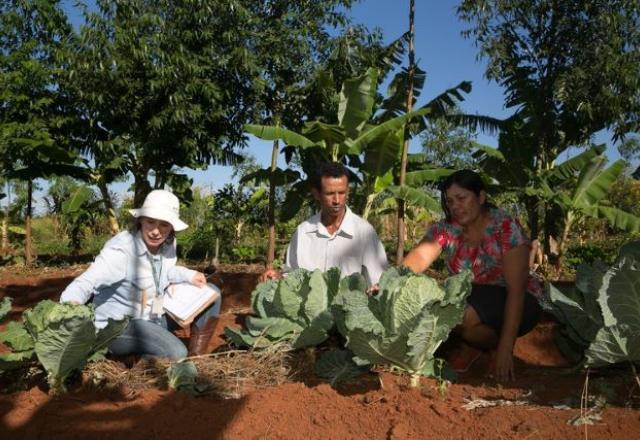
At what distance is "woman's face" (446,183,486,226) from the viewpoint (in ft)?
10.8

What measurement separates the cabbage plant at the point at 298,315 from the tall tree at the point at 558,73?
7104 mm

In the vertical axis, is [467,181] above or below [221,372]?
above

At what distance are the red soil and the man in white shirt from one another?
49.7 inches

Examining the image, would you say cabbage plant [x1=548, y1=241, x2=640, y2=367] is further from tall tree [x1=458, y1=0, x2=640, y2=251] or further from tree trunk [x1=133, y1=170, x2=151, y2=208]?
tree trunk [x1=133, y1=170, x2=151, y2=208]

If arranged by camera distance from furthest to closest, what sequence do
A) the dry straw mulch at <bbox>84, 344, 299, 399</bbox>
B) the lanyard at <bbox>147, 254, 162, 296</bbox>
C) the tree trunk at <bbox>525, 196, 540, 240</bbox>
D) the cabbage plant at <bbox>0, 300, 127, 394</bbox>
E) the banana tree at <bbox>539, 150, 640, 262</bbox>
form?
the tree trunk at <bbox>525, 196, 540, 240</bbox>, the banana tree at <bbox>539, 150, 640, 262</bbox>, the lanyard at <bbox>147, 254, 162, 296</bbox>, the dry straw mulch at <bbox>84, 344, 299, 399</bbox>, the cabbage plant at <bbox>0, 300, 127, 394</bbox>

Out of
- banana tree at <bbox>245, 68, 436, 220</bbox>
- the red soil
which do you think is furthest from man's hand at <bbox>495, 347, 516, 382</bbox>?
banana tree at <bbox>245, 68, 436, 220</bbox>

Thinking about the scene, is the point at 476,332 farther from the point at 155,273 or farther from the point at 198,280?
the point at 155,273

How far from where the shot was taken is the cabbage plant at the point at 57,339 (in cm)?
257

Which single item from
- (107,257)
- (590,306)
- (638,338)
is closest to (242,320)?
(107,257)

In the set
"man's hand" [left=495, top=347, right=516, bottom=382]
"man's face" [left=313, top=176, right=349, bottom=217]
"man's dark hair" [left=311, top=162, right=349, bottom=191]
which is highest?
"man's dark hair" [left=311, top=162, right=349, bottom=191]

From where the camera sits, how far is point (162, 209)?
3.38 metres

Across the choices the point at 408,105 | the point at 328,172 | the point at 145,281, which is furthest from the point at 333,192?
the point at 408,105

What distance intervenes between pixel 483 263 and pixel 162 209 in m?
2.03

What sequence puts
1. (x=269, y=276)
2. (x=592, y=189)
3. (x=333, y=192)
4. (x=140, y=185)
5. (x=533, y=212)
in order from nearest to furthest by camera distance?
1. (x=333, y=192)
2. (x=269, y=276)
3. (x=592, y=189)
4. (x=533, y=212)
5. (x=140, y=185)
